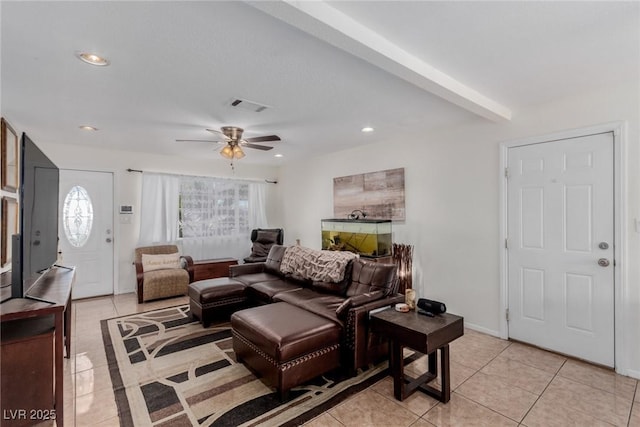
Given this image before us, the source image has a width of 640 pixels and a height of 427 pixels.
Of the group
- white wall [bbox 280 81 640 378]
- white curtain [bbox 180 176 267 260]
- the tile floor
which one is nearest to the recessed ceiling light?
the tile floor

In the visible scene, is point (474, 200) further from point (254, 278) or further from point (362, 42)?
point (254, 278)

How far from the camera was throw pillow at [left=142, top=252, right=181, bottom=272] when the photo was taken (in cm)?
472

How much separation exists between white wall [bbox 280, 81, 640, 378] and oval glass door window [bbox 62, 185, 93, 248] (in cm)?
440

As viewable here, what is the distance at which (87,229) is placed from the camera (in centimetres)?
461

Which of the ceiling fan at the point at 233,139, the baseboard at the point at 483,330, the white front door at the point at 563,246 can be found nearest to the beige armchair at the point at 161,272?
the ceiling fan at the point at 233,139

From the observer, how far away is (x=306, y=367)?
217cm

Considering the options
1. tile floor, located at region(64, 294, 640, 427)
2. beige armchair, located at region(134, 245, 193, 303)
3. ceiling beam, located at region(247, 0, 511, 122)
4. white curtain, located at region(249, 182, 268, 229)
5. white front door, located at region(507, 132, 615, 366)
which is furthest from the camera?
white curtain, located at region(249, 182, 268, 229)

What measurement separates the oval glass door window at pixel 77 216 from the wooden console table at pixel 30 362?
10.9 ft

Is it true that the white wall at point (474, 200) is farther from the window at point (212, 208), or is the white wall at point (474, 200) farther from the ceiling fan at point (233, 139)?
Result: the window at point (212, 208)

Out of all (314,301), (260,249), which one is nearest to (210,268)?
(260,249)

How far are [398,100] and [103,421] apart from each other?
10.8 ft

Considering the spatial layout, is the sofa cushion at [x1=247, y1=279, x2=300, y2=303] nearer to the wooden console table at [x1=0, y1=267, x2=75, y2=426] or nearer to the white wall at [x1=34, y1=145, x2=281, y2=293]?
the wooden console table at [x1=0, y1=267, x2=75, y2=426]

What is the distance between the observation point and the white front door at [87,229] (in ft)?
14.6

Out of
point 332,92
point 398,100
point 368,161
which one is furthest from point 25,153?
point 368,161
